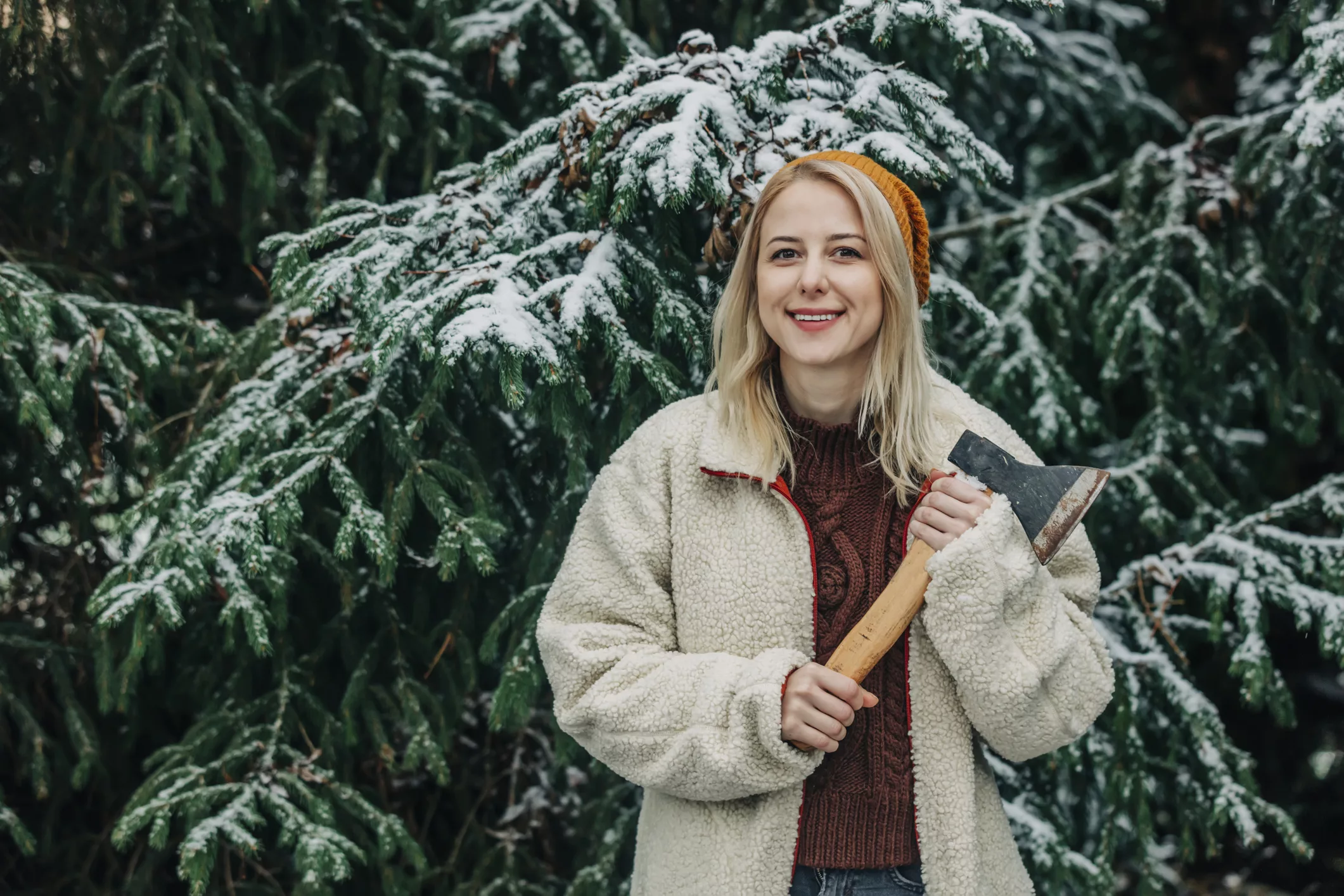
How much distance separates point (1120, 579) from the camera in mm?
3234

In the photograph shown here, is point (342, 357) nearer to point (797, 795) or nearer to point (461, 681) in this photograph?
point (461, 681)

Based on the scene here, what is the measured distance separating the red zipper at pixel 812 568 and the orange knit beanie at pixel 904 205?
0.47 m

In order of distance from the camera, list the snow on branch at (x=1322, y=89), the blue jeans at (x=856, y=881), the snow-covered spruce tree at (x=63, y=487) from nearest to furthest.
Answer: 1. the blue jeans at (x=856, y=881)
2. the snow on branch at (x=1322, y=89)
3. the snow-covered spruce tree at (x=63, y=487)

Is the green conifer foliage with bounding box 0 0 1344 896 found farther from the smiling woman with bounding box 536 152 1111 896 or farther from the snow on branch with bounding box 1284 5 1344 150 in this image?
the smiling woman with bounding box 536 152 1111 896

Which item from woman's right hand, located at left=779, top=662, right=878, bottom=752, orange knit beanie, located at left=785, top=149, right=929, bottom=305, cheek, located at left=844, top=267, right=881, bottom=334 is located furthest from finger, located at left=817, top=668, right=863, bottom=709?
orange knit beanie, located at left=785, top=149, right=929, bottom=305

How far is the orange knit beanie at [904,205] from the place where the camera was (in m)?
2.02

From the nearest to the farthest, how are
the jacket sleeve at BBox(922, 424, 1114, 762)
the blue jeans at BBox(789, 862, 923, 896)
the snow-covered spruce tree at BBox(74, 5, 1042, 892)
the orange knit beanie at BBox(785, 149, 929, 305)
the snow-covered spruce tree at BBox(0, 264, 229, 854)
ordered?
the jacket sleeve at BBox(922, 424, 1114, 762) < the blue jeans at BBox(789, 862, 923, 896) < the orange knit beanie at BBox(785, 149, 929, 305) < the snow-covered spruce tree at BBox(74, 5, 1042, 892) < the snow-covered spruce tree at BBox(0, 264, 229, 854)

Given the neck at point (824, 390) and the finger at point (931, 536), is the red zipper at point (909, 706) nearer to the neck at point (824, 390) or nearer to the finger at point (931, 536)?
the finger at point (931, 536)

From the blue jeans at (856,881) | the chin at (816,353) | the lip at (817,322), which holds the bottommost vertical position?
the blue jeans at (856,881)

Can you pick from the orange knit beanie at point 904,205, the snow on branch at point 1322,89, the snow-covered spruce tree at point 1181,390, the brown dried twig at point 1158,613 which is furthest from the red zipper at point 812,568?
the snow on branch at point 1322,89

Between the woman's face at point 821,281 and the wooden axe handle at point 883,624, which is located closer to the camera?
the wooden axe handle at point 883,624

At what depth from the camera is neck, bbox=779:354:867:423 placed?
2.04m

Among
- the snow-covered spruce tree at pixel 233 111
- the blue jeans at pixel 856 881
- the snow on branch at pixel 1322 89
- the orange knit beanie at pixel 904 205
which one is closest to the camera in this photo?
the blue jeans at pixel 856 881

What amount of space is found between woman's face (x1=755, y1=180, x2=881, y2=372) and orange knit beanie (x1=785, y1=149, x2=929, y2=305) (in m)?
0.08
